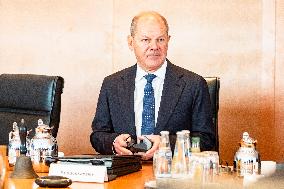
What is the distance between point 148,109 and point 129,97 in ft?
0.46

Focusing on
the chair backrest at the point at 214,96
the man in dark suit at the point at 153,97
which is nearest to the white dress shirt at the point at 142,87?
the man in dark suit at the point at 153,97

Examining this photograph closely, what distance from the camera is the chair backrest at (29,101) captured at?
357 centimetres

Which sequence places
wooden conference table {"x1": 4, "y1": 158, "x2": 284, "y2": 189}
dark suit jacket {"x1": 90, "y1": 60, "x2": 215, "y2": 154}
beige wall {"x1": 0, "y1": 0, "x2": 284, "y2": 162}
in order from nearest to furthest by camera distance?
wooden conference table {"x1": 4, "y1": 158, "x2": 284, "y2": 189} < dark suit jacket {"x1": 90, "y1": 60, "x2": 215, "y2": 154} < beige wall {"x1": 0, "y1": 0, "x2": 284, "y2": 162}

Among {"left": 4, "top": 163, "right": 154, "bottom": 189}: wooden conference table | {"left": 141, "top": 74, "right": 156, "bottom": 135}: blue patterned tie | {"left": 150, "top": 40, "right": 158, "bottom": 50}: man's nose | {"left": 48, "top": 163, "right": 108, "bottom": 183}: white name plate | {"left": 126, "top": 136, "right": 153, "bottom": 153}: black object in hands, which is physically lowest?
{"left": 4, "top": 163, "right": 154, "bottom": 189}: wooden conference table

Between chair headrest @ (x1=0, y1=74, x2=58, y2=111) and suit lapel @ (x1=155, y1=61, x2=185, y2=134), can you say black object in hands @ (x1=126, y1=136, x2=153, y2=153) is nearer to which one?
suit lapel @ (x1=155, y1=61, x2=185, y2=134)

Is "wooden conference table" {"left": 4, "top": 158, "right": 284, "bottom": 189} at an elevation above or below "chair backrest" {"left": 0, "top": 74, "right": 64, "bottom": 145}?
below

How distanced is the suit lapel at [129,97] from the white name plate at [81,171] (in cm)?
115

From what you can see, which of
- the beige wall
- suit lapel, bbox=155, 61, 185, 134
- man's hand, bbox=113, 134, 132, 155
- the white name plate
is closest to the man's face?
suit lapel, bbox=155, 61, 185, 134

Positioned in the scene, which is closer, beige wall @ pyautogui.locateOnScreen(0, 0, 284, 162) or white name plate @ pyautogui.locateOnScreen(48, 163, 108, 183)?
white name plate @ pyautogui.locateOnScreen(48, 163, 108, 183)

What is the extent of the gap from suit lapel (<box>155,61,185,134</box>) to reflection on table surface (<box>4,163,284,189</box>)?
76cm

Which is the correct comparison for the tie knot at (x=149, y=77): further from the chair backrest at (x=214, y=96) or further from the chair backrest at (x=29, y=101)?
the chair backrest at (x=29, y=101)

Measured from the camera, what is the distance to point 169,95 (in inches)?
141

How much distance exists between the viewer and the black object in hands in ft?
A: 10.1

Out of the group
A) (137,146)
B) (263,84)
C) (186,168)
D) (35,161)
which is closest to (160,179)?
(186,168)
